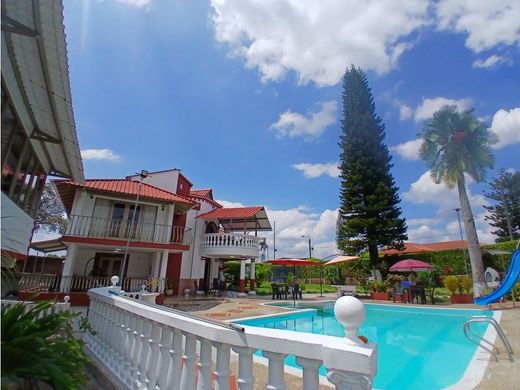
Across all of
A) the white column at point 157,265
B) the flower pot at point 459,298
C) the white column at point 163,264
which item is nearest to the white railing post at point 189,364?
the white column at point 163,264

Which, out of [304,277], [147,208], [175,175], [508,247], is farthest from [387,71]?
[304,277]

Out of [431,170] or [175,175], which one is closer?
[175,175]

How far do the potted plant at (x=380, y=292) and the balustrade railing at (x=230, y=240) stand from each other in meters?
9.17

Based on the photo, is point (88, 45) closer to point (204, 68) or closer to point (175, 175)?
point (204, 68)

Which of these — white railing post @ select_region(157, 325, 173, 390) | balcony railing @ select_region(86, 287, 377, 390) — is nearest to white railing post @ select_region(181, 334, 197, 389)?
balcony railing @ select_region(86, 287, 377, 390)

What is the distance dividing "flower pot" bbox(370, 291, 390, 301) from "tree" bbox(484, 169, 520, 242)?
39.6m

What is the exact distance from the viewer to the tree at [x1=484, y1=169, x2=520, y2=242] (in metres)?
46.0

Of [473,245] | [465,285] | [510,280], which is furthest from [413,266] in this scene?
[510,280]

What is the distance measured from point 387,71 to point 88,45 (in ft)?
37.5

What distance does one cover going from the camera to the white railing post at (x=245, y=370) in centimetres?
191

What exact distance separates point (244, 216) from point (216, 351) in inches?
756

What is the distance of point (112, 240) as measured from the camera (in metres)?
14.7

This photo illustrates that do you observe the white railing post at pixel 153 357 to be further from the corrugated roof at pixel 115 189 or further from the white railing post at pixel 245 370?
the corrugated roof at pixel 115 189

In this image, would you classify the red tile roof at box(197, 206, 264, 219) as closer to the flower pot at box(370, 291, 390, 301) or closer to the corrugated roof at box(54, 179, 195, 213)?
the corrugated roof at box(54, 179, 195, 213)
